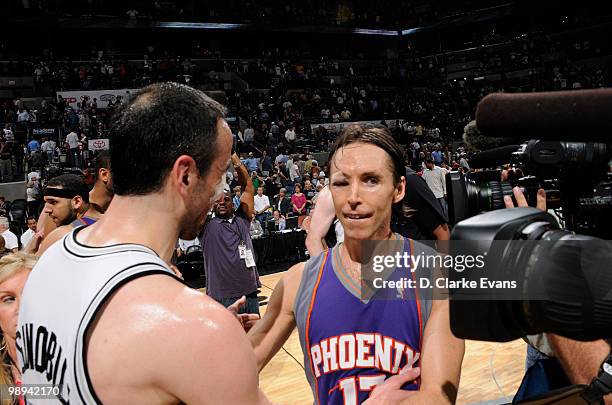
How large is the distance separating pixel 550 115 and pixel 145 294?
0.89 meters

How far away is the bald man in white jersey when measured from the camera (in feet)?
3.72

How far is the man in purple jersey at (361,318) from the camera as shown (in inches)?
62.6

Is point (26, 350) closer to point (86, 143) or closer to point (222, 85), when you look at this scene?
point (86, 143)

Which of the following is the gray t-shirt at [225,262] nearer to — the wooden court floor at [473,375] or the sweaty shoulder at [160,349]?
the wooden court floor at [473,375]

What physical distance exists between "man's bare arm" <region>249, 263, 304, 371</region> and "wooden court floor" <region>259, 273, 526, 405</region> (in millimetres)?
2993

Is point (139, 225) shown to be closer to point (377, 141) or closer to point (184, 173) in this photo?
point (184, 173)

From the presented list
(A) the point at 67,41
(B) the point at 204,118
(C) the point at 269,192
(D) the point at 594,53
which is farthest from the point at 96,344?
(D) the point at 594,53

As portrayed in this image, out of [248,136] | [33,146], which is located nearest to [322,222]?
[33,146]

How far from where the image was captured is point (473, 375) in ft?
16.5

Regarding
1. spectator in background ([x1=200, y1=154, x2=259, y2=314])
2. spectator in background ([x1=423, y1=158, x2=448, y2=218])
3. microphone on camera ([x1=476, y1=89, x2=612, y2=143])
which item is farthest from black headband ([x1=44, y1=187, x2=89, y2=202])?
spectator in background ([x1=423, y1=158, x2=448, y2=218])

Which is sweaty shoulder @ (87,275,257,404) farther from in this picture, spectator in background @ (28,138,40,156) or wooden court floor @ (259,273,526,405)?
spectator in background @ (28,138,40,156)

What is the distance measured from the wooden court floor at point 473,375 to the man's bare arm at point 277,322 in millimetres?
2993

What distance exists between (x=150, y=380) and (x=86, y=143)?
50.5ft


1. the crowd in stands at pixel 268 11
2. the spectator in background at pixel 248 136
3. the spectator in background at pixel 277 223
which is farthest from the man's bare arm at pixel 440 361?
the crowd in stands at pixel 268 11
